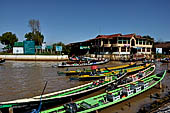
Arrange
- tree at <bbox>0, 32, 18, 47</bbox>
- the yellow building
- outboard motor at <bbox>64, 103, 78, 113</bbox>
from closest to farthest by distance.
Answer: outboard motor at <bbox>64, 103, 78, 113</bbox> → the yellow building → tree at <bbox>0, 32, 18, 47</bbox>

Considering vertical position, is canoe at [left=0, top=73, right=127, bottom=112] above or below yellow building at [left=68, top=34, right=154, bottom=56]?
below

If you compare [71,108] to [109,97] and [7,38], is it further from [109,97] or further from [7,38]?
[7,38]

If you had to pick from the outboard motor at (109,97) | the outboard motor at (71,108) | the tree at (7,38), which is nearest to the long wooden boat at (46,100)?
the outboard motor at (71,108)

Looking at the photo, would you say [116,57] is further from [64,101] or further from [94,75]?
[64,101]

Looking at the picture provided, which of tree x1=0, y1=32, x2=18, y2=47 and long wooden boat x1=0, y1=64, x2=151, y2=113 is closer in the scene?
long wooden boat x1=0, y1=64, x2=151, y2=113

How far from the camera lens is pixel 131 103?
9.44 metres

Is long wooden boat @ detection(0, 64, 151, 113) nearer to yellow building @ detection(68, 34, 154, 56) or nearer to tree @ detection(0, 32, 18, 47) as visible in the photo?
yellow building @ detection(68, 34, 154, 56)

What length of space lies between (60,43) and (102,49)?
18.3 m

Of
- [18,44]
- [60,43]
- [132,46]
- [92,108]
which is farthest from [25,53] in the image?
[92,108]

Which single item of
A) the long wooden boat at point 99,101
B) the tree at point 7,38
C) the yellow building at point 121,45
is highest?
the tree at point 7,38

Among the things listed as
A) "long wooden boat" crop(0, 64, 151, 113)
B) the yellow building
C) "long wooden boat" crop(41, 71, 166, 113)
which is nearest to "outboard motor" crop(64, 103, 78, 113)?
"long wooden boat" crop(41, 71, 166, 113)

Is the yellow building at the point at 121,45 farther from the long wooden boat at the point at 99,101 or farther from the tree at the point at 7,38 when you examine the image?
the tree at the point at 7,38

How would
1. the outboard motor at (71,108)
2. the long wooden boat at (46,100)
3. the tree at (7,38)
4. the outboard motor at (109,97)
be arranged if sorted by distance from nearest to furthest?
the outboard motor at (71,108), the long wooden boat at (46,100), the outboard motor at (109,97), the tree at (7,38)

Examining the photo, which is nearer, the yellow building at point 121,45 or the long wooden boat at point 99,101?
the long wooden boat at point 99,101
